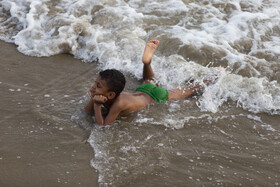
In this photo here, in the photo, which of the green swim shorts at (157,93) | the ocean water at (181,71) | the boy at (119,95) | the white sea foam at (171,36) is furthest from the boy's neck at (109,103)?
the white sea foam at (171,36)

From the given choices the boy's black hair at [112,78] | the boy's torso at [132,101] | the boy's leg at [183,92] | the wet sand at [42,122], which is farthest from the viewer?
the boy's leg at [183,92]

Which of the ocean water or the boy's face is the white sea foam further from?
the boy's face

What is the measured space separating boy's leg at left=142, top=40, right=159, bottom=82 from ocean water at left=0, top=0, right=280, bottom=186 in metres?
0.17

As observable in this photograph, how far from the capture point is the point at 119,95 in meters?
3.73

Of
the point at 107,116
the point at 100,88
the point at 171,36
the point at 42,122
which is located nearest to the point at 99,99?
the point at 100,88

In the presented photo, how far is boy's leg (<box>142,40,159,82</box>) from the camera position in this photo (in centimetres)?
425

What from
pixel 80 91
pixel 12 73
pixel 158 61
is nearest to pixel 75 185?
pixel 80 91

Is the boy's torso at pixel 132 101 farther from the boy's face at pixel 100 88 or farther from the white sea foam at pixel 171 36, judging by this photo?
the white sea foam at pixel 171 36

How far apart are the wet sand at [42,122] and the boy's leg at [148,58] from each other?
2.36 feet

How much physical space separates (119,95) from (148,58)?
77 centimetres

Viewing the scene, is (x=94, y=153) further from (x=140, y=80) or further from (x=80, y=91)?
(x=140, y=80)

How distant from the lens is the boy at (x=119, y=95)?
350 centimetres

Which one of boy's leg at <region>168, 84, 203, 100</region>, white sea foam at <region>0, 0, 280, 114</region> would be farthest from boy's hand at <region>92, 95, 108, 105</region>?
white sea foam at <region>0, 0, 280, 114</region>

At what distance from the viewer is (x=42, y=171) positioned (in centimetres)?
280
